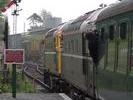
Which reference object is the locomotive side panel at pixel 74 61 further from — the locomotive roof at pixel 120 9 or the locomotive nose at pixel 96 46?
the locomotive roof at pixel 120 9

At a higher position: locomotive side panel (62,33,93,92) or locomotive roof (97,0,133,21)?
locomotive roof (97,0,133,21)

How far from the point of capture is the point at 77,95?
65.6 feet

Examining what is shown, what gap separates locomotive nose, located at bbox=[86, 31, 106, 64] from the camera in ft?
43.4

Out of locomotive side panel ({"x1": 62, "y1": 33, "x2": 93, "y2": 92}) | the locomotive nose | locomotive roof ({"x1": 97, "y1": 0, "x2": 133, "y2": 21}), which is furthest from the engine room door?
locomotive roof ({"x1": 97, "y1": 0, "x2": 133, "y2": 21})

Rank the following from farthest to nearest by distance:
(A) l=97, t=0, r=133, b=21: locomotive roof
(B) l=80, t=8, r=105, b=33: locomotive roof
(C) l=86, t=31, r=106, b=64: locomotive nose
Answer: (B) l=80, t=8, r=105, b=33: locomotive roof < (C) l=86, t=31, r=106, b=64: locomotive nose < (A) l=97, t=0, r=133, b=21: locomotive roof

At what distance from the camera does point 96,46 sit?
13.8m

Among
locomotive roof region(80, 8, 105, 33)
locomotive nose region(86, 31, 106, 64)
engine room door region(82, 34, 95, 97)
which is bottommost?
engine room door region(82, 34, 95, 97)

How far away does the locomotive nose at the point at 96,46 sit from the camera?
1322cm

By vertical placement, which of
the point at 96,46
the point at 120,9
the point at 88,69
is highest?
the point at 120,9

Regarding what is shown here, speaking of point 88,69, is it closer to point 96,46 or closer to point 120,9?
point 96,46

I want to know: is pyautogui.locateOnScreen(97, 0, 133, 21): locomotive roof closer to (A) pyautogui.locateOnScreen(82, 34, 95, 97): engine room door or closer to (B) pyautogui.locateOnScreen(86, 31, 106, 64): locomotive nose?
(B) pyautogui.locateOnScreen(86, 31, 106, 64): locomotive nose

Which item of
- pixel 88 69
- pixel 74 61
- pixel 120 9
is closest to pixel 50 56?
pixel 74 61

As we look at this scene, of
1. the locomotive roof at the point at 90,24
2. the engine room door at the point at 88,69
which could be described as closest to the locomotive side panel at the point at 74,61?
the engine room door at the point at 88,69

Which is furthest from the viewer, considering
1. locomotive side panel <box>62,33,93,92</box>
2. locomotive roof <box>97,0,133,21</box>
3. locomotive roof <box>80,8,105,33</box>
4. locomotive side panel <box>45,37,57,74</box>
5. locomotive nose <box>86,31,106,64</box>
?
locomotive side panel <box>45,37,57,74</box>
